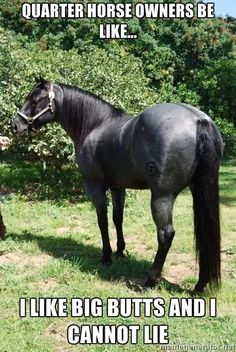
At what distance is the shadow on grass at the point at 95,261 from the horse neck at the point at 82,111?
1.40m

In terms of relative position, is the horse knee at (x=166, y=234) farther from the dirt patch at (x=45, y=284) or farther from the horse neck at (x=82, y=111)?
the horse neck at (x=82, y=111)

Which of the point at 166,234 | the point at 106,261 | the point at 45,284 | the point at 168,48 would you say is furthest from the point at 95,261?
the point at 168,48

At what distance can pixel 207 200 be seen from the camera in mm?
4195

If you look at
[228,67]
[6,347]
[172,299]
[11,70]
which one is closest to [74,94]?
[172,299]

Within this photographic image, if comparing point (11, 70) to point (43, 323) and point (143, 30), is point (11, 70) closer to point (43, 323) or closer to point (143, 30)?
point (43, 323)

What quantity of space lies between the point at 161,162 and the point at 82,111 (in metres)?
1.56

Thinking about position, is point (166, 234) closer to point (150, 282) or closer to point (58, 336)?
point (150, 282)

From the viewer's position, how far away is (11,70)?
9.23 m

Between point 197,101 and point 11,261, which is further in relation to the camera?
point 197,101

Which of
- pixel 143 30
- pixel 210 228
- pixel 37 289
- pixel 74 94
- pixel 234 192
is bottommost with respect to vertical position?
pixel 234 192

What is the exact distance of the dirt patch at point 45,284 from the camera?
462 centimetres

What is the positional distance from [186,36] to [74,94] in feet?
40.3

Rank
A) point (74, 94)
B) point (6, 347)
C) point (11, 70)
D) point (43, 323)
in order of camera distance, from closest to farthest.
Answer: point (6, 347) < point (43, 323) < point (74, 94) < point (11, 70)

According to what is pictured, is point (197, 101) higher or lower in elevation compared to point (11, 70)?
lower
